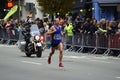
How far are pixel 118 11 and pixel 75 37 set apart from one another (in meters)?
13.3

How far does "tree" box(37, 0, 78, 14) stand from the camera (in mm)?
40284

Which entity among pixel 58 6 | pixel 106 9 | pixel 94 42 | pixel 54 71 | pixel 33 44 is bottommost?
pixel 94 42

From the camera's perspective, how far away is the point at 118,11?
41.5 metres

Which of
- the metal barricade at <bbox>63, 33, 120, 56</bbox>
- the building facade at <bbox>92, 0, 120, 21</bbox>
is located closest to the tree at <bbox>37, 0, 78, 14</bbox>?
the building facade at <bbox>92, 0, 120, 21</bbox>

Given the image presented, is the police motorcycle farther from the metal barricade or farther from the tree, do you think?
the tree

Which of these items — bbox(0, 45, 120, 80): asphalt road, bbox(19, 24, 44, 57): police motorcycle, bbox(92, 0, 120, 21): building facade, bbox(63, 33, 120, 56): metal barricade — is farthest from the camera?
bbox(92, 0, 120, 21): building facade

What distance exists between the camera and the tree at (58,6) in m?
40.3

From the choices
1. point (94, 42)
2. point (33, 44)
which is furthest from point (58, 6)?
point (33, 44)

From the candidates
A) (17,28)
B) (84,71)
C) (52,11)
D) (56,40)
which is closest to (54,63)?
(56,40)

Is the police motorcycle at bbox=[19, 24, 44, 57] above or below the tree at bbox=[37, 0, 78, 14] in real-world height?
below

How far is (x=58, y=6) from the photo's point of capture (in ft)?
132

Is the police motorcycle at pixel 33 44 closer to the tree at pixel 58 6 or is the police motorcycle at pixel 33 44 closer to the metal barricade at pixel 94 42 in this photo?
the metal barricade at pixel 94 42

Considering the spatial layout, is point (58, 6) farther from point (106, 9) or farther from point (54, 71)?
point (54, 71)

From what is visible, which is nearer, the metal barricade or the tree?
the metal barricade
